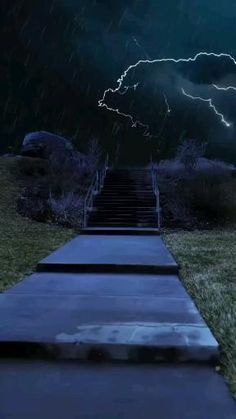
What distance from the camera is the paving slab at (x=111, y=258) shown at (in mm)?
7941

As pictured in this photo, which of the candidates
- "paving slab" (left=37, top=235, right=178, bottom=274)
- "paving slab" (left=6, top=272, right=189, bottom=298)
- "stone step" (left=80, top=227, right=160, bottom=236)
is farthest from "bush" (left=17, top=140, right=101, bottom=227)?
"paving slab" (left=6, top=272, right=189, bottom=298)

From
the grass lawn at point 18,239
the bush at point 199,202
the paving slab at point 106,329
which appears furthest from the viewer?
the bush at point 199,202

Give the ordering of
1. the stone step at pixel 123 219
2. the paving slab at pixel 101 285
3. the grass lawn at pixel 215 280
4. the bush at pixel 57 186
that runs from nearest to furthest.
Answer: the grass lawn at pixel 215 280
the paving slab at pixel 101 285
the stone step at pixel 123 219
the bush at pixel 57 186

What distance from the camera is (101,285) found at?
6.70m

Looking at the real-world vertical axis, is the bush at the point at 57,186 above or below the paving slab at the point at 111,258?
above

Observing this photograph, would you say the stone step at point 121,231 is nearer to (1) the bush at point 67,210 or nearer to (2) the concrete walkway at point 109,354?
(1) the bush at point 67,210

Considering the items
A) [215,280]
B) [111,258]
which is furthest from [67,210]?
[215,280]

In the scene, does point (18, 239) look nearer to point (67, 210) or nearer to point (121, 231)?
point (121, 231)

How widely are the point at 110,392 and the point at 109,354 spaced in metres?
0.63

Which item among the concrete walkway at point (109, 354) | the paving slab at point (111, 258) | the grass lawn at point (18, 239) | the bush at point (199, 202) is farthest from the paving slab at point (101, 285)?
the bush at point (199, 202)

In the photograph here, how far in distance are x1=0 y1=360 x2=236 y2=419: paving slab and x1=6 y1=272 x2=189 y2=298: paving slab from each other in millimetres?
2502

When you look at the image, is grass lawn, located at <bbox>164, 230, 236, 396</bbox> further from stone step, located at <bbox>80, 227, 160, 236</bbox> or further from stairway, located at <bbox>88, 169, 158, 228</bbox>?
stairway, located at <bbox>88, 169, 158, 228</bbox>

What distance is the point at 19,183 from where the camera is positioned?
21219 mm

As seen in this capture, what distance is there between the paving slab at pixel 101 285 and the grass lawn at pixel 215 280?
321 mm
